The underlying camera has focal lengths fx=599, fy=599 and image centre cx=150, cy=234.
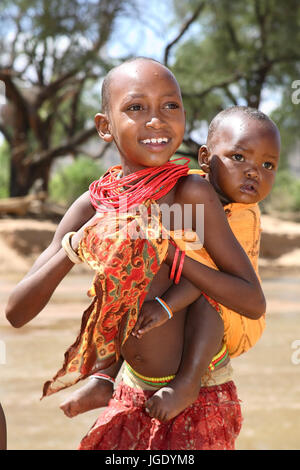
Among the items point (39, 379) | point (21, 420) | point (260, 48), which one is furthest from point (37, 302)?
point (260, 48)

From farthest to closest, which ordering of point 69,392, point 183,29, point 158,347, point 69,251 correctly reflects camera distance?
point 183,29, point 69,392, point 158,347, point 69,251

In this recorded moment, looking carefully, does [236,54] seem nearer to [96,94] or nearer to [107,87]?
[96,94]

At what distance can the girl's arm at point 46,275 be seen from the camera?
4.29ft

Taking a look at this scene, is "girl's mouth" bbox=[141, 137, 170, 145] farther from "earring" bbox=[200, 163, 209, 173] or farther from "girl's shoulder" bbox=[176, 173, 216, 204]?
"earring" bbox=[200, 163, 209, 173]

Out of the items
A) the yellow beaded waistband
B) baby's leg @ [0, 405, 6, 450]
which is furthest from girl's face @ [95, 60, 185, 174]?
baby's leg @ [0, 405, 6, 450]

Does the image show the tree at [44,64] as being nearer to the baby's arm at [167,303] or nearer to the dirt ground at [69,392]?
the dirt ground at [69,392]

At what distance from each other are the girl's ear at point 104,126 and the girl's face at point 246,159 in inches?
11.5

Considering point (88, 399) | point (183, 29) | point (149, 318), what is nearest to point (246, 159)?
point (149, 318)

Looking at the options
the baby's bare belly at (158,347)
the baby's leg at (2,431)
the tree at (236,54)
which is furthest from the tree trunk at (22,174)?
the baby's bare belly at (158,347)

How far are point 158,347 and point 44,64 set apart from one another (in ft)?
51.9

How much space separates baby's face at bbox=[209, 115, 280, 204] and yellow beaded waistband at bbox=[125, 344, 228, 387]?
0.39m

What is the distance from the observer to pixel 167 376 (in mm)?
1413

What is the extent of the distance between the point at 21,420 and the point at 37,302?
2717 mm

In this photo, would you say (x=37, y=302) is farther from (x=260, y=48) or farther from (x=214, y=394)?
(x=260, y=48)
